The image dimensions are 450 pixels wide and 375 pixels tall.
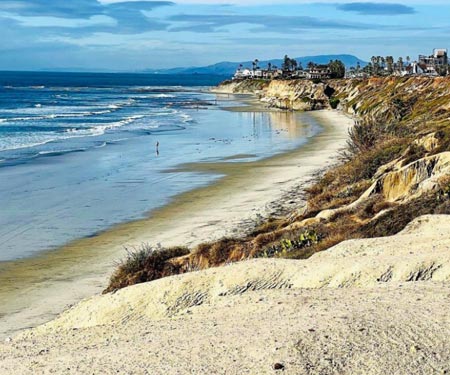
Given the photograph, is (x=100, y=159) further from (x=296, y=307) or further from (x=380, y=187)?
(x=296, y=307)

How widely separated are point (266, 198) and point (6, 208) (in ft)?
31.7

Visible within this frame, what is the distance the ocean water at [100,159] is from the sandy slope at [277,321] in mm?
9081

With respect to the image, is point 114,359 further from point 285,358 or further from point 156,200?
point 156,200

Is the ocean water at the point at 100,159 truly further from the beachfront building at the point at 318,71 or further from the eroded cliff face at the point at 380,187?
the beachfront building at the point at 318,71


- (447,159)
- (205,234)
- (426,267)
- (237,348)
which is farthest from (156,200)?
(237,348)

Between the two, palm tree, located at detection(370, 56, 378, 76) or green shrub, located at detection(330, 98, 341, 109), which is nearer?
green shrub, located at detection(330, 98, 341, 109)

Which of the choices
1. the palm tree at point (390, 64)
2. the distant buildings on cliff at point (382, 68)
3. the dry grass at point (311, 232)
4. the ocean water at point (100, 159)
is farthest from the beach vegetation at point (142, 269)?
the palm tree at point (390, 64)

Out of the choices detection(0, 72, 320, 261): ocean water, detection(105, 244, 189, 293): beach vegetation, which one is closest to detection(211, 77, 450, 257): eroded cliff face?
detection(105, 244, 189, 293): beach vegetation

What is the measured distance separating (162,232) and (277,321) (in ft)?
41.0

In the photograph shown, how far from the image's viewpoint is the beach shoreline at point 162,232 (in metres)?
15.3

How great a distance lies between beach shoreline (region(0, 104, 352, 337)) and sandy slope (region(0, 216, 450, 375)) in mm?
3124

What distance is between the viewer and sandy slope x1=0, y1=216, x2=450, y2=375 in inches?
317

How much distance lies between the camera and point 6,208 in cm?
2583

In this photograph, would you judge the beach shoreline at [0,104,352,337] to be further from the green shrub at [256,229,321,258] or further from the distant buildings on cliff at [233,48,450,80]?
the distant buildings on cliff at [233,48,450,80]
